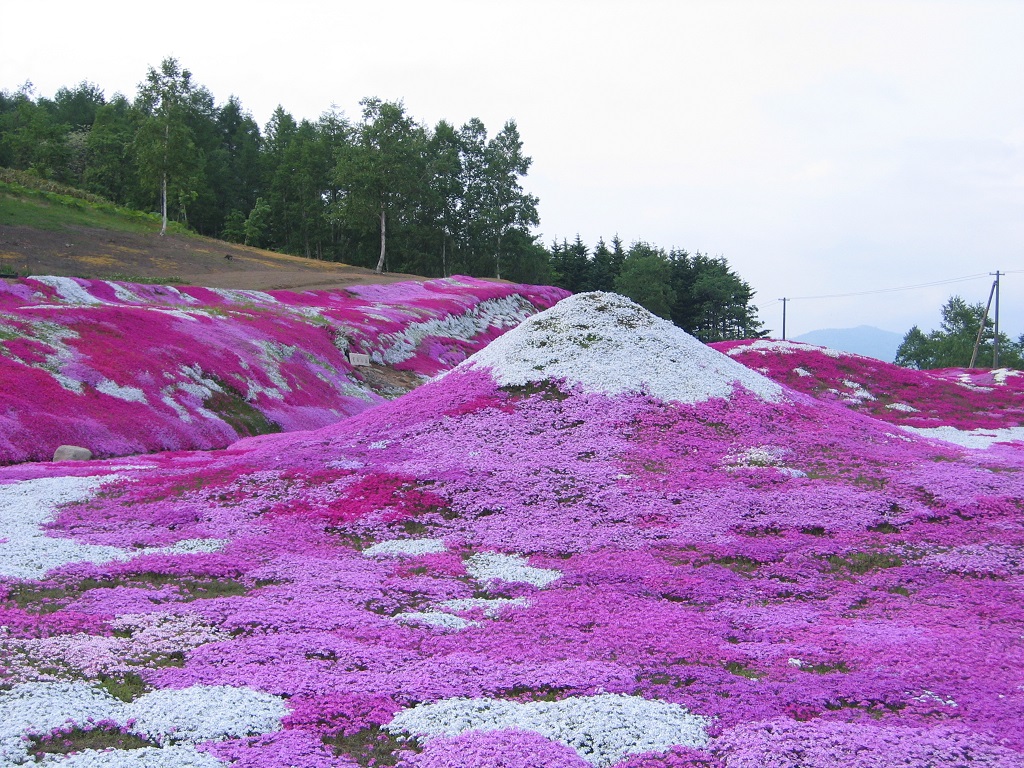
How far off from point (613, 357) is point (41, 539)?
16.9 m

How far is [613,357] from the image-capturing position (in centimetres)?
2530

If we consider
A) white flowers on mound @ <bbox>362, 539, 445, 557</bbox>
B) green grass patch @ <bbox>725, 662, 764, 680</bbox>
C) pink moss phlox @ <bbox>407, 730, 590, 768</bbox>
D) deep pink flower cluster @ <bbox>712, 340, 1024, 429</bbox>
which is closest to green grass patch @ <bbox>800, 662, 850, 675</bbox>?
green grass patch @ <bbox>725, 662, 764, 680</bbox>

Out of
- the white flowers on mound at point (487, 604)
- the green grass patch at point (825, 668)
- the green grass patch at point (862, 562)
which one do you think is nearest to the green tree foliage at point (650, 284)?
the green grass patch at point (862, 562)

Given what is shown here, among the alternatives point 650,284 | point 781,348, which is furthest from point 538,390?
point 650,284

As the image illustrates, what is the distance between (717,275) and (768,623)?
116m

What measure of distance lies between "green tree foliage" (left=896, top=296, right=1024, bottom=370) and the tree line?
4323 cm

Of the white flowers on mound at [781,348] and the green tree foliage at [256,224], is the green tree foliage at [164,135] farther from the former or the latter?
the white flowers on mound at [781,348]

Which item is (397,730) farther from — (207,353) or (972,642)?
(207,353)

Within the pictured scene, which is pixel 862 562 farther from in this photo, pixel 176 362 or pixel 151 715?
pixel 176 362

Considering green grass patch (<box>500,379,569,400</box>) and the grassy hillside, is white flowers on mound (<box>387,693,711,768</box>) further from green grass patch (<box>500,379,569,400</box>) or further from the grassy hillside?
the grassy hillside

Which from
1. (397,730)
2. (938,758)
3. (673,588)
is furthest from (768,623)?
(397,730)

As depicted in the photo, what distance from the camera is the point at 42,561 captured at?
1288cm

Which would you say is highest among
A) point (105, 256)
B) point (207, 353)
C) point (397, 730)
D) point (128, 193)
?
point (128, 193)

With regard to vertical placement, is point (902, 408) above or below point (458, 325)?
below
